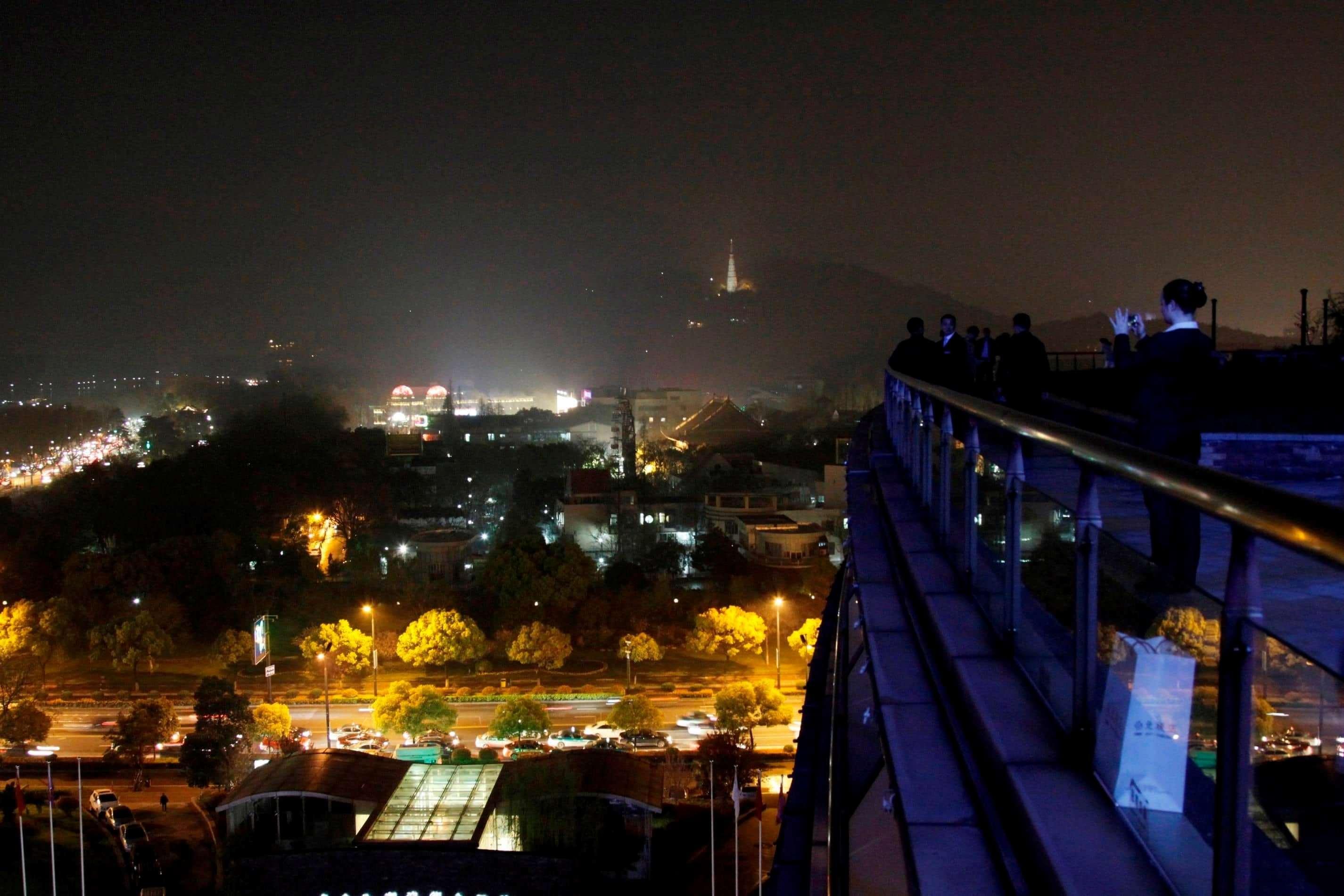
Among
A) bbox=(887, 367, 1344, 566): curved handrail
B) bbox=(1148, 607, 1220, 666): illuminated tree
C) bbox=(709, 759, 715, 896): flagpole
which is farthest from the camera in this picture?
bbox=(709, 759, 715, 896): flagpole

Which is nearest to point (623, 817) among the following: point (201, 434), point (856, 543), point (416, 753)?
point (416, 753)

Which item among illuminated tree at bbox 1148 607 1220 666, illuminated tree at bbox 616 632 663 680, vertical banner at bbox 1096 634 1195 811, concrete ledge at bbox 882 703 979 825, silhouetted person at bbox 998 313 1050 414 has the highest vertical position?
silhouetted person at bbox 998 313 1050 414

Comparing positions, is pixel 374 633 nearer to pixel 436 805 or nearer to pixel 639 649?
pixel 639 649

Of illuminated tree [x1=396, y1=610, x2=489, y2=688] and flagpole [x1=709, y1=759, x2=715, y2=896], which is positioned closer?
flagpole [x1=709, y1=759, x2=715, y2=896]

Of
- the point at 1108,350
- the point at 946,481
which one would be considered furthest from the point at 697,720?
the point at 946,481

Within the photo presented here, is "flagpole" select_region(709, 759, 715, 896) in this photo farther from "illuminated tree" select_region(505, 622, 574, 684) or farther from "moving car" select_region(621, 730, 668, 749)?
"illuminated tree" select_region(505, 622, 574, 684)

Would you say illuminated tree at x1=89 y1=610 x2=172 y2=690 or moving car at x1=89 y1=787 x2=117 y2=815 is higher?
illuminated tree at x1=89 y1=610 x2=172 y2=690

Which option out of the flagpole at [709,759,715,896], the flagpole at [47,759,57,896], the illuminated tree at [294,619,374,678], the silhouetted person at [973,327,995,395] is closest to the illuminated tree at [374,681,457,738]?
the illuminated tree at [294,619,374,678]
